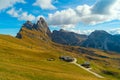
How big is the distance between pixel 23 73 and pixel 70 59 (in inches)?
4016

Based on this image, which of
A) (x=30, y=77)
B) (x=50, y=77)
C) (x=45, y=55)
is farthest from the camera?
(x=45, y=55)

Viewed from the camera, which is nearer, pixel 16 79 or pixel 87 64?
pixel 16 79

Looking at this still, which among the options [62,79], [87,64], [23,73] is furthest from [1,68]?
[87,64]

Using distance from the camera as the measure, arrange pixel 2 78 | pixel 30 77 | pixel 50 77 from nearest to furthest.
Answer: pixel 2 78 → pixel 30 77 → pixel 50 77

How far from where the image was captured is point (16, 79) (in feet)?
143

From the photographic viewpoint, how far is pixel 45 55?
504 ft

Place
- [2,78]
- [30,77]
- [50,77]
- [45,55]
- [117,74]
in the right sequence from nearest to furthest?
[2,78], [30,77], [50,77], [117,74], [45,55]

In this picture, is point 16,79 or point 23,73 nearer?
point 16,79

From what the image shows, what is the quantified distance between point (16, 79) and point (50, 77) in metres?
14.1

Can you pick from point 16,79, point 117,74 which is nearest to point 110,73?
point 117,74

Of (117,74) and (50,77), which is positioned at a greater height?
(50,77)

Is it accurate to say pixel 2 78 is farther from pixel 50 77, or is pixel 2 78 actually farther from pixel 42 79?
pixel 50 77

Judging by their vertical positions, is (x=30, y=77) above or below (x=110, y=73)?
above

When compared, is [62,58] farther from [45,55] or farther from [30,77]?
[30,77]
